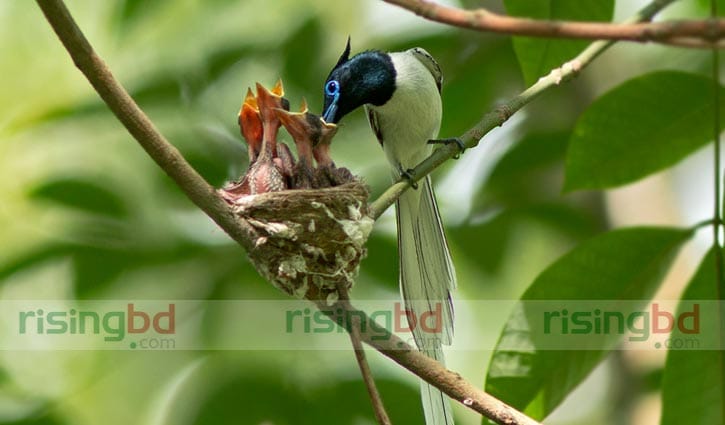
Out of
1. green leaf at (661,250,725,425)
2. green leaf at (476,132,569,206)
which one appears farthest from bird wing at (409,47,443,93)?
green leaf at (661,250,725,425)

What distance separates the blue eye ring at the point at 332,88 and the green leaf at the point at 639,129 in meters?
1.07

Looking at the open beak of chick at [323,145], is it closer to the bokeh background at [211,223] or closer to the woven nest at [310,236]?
the woven nest at [310,236]

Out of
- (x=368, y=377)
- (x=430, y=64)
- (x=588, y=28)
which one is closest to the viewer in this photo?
(x=588, y=28)

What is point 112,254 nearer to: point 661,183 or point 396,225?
point 396,225

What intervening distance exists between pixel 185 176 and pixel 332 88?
1784 millimetres

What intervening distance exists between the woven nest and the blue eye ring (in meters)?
0.87

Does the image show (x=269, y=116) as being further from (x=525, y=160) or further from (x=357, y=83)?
(x=525, y=160)

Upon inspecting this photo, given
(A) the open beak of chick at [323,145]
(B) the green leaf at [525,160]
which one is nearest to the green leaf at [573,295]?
(A) the open beak of chick at [323,145]

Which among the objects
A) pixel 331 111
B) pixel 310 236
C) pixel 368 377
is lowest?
pixel 368 377

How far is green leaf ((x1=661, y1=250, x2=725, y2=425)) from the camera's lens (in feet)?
7.25

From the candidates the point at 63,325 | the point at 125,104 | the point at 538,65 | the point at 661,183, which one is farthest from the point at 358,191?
the point at 661,183

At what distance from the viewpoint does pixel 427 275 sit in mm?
3066

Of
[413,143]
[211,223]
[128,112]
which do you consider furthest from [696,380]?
[413,143]

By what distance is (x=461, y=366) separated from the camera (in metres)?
4.62
